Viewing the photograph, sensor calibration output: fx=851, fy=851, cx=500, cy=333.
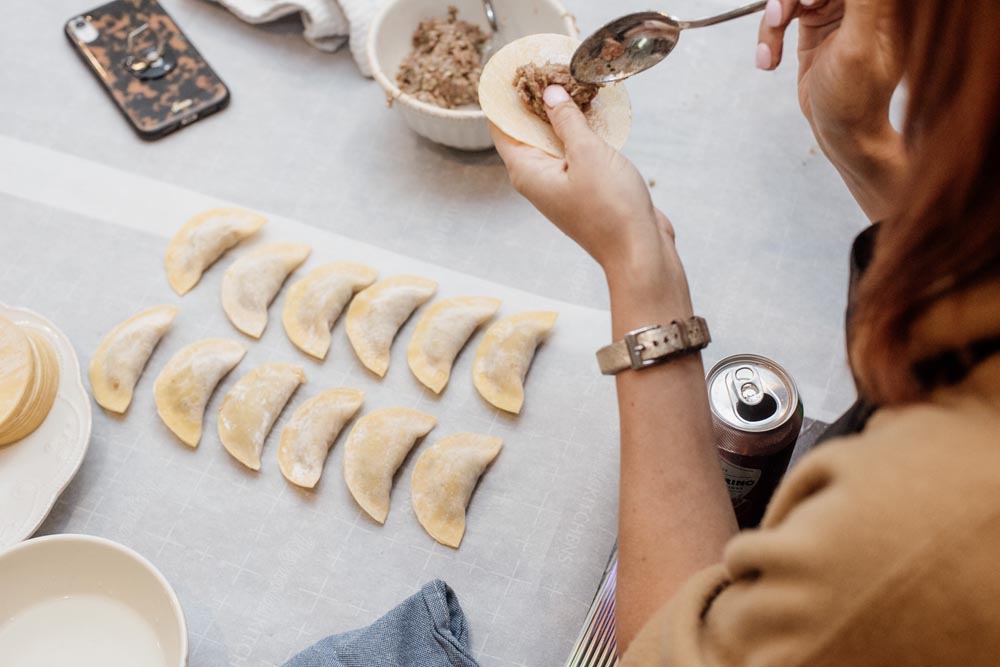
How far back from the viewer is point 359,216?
55.9 inches

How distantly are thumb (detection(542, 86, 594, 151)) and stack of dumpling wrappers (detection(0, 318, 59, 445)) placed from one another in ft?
2.44

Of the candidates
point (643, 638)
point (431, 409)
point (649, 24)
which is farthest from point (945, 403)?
point (431, 409)

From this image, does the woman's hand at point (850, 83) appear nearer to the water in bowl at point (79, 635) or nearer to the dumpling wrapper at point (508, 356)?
A: the dumpling wrapper at point (508, 356)

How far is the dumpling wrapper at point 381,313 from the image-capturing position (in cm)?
127

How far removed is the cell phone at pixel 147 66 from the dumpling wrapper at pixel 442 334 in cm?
59

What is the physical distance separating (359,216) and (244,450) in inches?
17.4

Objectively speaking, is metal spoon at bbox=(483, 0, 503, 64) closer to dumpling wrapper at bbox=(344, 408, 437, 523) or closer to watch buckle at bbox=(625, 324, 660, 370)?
dumpling wrapper at bbox=(344, 408, 437, 523)

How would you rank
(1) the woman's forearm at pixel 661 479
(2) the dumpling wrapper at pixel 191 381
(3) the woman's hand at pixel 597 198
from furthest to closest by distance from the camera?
(2) the dumpling wrapper at pixel 191 381 → (3) the woman's hand at pixel 597 198 → (1) the woman's forearm at pixel 661 479

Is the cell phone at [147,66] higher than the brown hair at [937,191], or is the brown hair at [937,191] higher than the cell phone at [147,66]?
the brown hair at [937,191]

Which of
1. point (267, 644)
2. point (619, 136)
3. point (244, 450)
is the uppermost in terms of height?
point (619, 136)

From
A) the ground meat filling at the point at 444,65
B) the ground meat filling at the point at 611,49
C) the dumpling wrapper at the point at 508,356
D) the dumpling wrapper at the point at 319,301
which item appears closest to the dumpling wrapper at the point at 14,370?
the dumpling wrapper at the point at 319,301

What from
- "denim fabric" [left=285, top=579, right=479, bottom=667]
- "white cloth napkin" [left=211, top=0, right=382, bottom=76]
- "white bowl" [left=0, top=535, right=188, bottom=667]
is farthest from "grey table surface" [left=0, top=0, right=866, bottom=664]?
"white bowl" [left=0, top=535, right=188, bottom=667]

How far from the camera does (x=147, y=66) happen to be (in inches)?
59.6

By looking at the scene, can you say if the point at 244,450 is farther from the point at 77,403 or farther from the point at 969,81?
the point at 969,81
